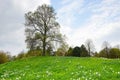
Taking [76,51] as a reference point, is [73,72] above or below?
below

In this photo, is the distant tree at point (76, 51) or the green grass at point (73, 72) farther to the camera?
the distant tree at point (76, 51)

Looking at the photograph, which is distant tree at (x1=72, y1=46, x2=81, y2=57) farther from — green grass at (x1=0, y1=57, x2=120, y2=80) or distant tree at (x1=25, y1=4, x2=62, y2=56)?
green grass at (x1=0, y1=57, x2=120, y2=80)

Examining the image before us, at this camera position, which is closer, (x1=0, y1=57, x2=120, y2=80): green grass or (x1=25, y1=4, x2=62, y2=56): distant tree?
(x1=0, y1=57, x2=120, y2=80): green grass

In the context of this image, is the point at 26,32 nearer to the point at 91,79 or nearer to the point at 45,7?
the point at 45,7

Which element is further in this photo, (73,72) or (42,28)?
(42,28)

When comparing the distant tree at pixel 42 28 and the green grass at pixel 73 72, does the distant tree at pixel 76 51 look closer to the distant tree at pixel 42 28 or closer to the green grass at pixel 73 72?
the distant tree at pixel 42 28

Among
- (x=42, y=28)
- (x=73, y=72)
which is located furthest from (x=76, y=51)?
(x=73, y=72)

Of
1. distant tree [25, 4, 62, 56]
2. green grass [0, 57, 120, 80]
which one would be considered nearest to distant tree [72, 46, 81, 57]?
distant tree [25, 4, 62, 56]

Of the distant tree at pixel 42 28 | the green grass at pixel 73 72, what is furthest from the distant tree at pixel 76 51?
the green grass at pixel 73 72

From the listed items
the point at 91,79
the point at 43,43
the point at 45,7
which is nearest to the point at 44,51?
the point at 43,43

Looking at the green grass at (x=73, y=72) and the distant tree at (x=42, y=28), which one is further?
the distant tree at (x=42, y=28)

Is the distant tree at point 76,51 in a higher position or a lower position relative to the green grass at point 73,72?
higher

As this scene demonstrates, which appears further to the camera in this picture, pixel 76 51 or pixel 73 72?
pixel 76 51

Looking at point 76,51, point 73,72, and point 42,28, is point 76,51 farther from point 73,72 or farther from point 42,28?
point 73,72
